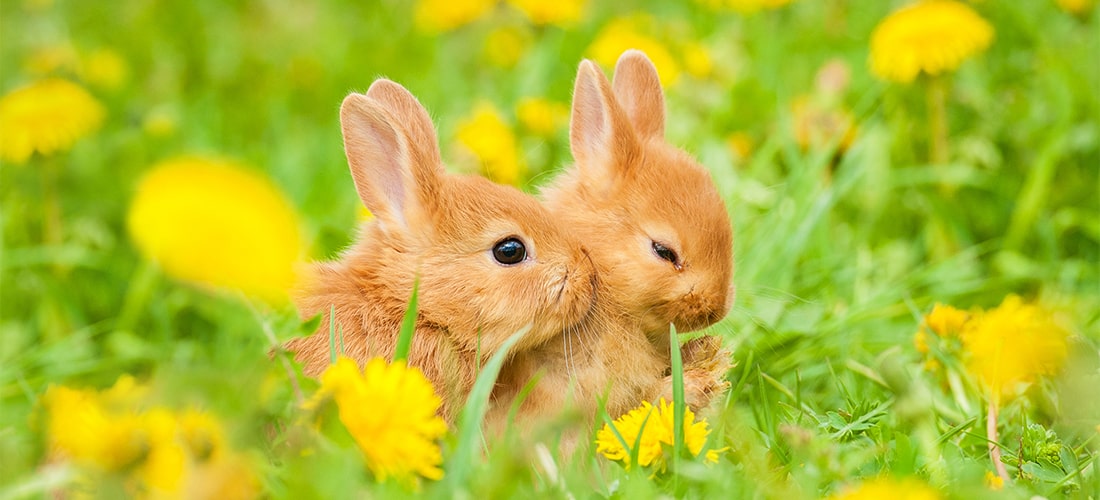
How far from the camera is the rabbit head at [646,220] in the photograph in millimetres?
2881

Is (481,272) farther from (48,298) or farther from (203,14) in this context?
(203,14)

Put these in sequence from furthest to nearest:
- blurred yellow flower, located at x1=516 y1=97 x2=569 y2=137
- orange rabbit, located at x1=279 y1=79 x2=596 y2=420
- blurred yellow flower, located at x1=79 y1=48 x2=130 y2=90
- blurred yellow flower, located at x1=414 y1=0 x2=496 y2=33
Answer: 1. blurred yellow flower, located at x1=414 y1=0 x2=496 y2=33
2. blurred yellow flower, located at x1=79 y1=48 x2=130 y2=90
3. blurred yellow flower, located at x1=516 y1=97 x2=569 y2=137
4. orange rabbit, located at x1=279 y1=79 x2=596 y2=420

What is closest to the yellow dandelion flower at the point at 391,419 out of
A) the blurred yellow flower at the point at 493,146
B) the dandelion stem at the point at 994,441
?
the dandelion stem at the point at 994,441

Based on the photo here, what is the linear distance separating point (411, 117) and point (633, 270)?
0.64 metres

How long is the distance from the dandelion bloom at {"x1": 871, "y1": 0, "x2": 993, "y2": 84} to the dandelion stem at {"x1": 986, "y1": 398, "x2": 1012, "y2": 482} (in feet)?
5.69

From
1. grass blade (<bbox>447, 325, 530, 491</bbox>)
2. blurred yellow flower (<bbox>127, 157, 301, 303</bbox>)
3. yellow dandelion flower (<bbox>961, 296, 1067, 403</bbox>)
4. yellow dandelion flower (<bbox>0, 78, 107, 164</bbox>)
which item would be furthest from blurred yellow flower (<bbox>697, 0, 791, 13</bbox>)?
blurred yellow flower (<bbox>127, 157, 301, 303</bbox>)

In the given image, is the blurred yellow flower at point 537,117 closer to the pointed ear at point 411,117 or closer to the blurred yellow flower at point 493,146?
the blurred yellow flower at point 493,146

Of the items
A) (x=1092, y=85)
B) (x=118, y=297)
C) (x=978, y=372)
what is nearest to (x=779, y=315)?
(x=978, y=372)

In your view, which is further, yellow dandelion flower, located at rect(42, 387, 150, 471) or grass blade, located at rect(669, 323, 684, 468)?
grass blade, located at rect(669, 323, 684, 468)

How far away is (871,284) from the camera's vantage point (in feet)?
13.0

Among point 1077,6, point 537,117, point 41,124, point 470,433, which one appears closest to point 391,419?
point 470,433

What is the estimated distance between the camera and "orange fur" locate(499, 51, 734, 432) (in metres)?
2.74

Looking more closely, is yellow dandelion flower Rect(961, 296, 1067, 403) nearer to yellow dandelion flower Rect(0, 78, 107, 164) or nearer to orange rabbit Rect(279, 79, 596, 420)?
orange rabbit Rect(279, 79, 596, 420)

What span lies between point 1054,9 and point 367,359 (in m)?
3.85
